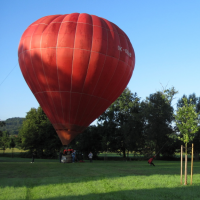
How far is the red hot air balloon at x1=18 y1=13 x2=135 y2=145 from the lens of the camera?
1892 centimetres

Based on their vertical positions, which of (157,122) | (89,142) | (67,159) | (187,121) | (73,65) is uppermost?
(73,65)

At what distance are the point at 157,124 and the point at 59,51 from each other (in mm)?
27381

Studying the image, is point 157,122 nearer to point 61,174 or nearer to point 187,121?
point 187,121

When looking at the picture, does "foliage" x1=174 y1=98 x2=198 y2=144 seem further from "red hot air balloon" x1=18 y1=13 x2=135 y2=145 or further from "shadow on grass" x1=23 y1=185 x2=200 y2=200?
"shadow on grass" x1=23 y1=185 x2=200 y2=200

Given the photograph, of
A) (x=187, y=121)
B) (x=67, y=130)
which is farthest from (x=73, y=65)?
(x=187, y=121)

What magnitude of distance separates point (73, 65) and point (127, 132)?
27.8 meters

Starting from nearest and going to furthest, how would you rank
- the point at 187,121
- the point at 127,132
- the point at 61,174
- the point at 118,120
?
1. the point at 61,174
2. the point at 187,121
3. the point at 127,132
4. the point at 118,120

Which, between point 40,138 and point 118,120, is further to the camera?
point 40,138

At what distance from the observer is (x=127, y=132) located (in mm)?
44719

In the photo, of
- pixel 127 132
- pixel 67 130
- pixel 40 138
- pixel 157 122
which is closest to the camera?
pixel 67 130

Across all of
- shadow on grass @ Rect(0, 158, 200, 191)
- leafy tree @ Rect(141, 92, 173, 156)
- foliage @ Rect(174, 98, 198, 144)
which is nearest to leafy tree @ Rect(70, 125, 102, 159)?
leafy tree @ Rect(141, 92, 173, 156)

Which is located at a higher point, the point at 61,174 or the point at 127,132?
the point at 127,132

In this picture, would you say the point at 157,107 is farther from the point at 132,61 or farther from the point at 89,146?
the point at 132,61

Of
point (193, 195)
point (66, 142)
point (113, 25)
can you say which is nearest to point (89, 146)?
point (66, 142)
